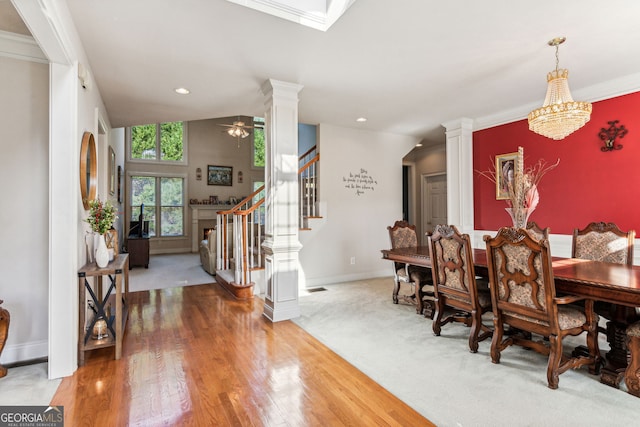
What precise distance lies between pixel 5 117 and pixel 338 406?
10.4 ft

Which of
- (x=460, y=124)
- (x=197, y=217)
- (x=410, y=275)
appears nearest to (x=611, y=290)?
(x=410, y=275)

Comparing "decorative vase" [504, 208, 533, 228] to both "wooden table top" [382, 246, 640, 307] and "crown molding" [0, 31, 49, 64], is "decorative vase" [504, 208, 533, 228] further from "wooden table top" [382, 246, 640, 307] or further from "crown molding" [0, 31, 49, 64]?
"crown molding" [0, 31, 49, 64]

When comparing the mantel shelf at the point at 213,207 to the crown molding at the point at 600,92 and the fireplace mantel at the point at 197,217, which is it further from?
the crown molding at the point at 600,92

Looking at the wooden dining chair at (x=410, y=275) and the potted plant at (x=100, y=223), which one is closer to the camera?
the potted plant at (x=100, y=223)

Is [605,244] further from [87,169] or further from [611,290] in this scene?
[87,169]

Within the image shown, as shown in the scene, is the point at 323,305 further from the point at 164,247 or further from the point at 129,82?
the point at 164,247

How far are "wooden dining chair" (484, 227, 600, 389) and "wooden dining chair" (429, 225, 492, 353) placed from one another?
0.69 feet

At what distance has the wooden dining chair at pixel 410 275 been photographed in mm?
3564

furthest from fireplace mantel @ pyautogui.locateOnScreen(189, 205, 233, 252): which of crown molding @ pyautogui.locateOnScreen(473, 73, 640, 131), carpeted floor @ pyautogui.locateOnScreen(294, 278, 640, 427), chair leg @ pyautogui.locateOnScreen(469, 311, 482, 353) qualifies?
chair leg @ pyautogui.locateOnScreen(469, 311, 482, 353)

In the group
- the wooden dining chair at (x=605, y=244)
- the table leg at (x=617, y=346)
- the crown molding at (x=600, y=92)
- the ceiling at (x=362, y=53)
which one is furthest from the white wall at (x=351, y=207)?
the table leg at (x=617, y=346)

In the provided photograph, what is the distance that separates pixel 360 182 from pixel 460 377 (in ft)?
12.2

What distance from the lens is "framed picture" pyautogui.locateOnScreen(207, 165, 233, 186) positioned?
9445mm

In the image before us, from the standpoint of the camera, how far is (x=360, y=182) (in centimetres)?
552

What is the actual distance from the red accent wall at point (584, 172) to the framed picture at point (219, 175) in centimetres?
727
